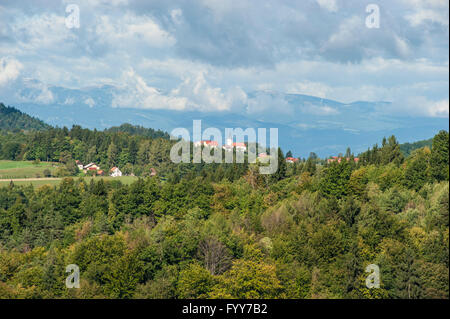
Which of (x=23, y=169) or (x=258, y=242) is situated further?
(x=23, y=169)

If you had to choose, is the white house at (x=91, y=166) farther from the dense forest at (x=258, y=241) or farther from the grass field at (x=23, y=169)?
the dense forest at (x=258, y=241)

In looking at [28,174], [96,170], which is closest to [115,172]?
[96,170]

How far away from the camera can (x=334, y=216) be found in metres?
41.3

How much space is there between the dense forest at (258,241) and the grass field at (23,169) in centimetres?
5845

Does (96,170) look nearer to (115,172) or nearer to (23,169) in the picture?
(115,172)

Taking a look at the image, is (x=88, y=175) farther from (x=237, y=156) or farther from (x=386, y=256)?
(x=386, y=256)

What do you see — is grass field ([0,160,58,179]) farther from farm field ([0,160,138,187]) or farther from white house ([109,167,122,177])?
white house ([109,167,122,177])

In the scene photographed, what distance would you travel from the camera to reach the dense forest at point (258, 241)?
1229 inches

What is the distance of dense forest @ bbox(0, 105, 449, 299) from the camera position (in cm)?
3122

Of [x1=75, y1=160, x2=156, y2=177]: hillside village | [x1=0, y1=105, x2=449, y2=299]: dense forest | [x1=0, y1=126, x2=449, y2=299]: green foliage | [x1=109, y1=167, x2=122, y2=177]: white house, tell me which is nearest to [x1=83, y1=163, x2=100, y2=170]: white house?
[x1=75, y1=160, x2=156, y2=177]: hillside village

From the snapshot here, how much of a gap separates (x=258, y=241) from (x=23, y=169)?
100 meters

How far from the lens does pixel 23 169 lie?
12425cm

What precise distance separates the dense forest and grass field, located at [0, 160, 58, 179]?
58452 mm
